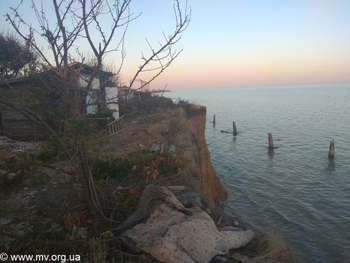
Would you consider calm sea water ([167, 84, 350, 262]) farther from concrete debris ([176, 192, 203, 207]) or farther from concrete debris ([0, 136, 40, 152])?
concrete debris ([0, 136, 40, 152])

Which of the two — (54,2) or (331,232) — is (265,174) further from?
(54,2)

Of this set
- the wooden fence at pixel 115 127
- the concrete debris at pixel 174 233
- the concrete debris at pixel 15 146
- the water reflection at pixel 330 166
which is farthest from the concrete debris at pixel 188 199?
the water reflection at pixel 330 166

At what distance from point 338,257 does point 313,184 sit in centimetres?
758

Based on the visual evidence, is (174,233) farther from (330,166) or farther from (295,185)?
(330,166)

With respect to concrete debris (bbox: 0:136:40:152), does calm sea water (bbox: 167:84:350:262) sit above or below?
below

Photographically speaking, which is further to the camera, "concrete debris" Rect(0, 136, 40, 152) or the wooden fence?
the wooden fence

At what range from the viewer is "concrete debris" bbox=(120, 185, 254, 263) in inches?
132

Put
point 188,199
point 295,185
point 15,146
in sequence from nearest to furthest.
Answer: point 188,199
point 15,146
point 295,185

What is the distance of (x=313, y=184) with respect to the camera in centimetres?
1594

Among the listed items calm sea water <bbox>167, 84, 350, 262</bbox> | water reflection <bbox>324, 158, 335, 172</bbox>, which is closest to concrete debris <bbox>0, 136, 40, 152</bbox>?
calm sea water <bbox>167, 84, 350, 262</bbox>

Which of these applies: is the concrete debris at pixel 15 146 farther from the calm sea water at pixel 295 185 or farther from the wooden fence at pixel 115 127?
the calm sea water at pixel 295 185

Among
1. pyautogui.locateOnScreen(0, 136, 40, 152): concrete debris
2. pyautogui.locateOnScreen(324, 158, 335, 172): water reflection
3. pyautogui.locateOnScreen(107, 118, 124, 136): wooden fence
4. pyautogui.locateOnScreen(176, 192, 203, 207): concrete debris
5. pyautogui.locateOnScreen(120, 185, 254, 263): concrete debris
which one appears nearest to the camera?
pyautogui.locateOnScreen(120, 185, 254, 263): concrete debris

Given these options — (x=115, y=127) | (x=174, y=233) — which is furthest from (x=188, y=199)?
(x=115, y=127)

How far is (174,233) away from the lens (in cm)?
348
